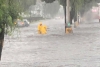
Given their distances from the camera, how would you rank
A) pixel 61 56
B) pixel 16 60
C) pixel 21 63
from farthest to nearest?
pixel 61 56 < pixel 16 60 < pixel 21 63

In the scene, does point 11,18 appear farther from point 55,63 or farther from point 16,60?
point 16,60

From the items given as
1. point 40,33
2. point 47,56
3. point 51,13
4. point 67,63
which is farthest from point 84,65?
point 51,13

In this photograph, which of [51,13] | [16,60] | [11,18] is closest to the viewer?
[11,18]

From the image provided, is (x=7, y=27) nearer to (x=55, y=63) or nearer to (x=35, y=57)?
(x=55, y=63)

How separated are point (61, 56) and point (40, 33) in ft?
75.7

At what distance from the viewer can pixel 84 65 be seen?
17.3 metres

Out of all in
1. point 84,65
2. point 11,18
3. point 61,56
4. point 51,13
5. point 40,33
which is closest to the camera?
point 11,18

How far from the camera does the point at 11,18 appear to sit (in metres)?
13.6

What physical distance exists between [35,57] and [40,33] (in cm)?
2302

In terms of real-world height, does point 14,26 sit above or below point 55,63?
above

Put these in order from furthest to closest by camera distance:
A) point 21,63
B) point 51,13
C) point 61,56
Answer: point 51,13 → point 61,56 → point 21,63

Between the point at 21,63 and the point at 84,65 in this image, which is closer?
the point at 84,65

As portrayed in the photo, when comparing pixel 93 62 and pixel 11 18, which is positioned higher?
pixel 11 18

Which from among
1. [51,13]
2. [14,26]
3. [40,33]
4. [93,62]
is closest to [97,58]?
[93,62]
